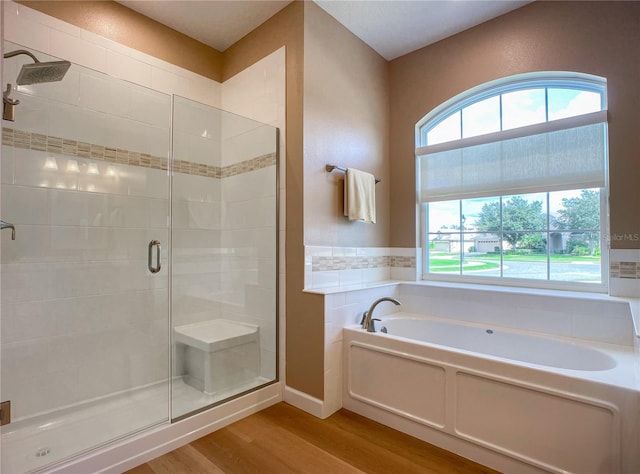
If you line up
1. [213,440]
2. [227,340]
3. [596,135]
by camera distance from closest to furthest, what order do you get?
1. [213,440]
2. [596,135]
3. [227,340]

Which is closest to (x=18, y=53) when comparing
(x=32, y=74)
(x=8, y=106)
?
(x=32, y=74)

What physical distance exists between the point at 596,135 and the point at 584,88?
399 millimetres

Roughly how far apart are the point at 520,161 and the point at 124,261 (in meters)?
3.03

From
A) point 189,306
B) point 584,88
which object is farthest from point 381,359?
point 584,88

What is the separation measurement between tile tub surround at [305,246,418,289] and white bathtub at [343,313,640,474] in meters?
0.43

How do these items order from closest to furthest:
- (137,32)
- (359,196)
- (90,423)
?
(90,423)
(137,32)
(359,196)

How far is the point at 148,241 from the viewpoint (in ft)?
8.10

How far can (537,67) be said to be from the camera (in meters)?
2.58

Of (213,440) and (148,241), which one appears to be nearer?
(213,440)

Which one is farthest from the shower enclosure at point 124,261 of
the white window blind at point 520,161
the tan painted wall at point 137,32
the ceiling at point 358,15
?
the white window blind at point 520,161

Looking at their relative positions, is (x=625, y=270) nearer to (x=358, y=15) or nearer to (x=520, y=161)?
(x=520, y=161)

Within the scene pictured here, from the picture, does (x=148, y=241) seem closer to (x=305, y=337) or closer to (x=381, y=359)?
(x=305, y=337)

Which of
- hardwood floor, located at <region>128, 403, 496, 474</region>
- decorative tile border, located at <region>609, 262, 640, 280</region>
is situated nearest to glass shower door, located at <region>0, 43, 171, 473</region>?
hardwood floor, located at <region>128, 403, 496, 474</region>

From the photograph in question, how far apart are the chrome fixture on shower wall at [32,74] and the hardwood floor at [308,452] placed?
207 cm
